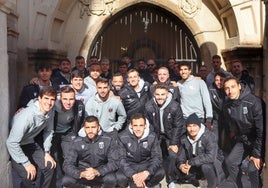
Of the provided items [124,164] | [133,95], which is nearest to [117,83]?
[133,95]

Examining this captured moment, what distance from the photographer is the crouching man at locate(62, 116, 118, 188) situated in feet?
14.0

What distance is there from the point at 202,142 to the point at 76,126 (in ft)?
4.74

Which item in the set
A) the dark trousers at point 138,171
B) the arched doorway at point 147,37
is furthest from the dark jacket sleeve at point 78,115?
the arched doorway at point 147,37

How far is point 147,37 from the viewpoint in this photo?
26.0ft

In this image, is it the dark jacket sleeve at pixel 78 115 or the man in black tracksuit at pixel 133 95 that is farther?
the man in black tracksuit at pixel 133 95

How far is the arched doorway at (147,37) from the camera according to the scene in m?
7.84

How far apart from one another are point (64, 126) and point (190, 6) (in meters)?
4.04

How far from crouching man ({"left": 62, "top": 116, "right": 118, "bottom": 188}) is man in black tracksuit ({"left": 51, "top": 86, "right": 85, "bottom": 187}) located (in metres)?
0.17

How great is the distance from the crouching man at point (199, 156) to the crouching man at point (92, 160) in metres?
0.79

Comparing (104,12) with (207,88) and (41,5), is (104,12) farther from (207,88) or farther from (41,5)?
(207,88)

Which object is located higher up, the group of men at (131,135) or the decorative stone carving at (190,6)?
Result: the decorative stone carving at (190,6)

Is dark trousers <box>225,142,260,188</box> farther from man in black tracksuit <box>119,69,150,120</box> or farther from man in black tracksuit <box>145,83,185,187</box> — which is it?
man in black tracksuit <box>119,69,150,120</box>

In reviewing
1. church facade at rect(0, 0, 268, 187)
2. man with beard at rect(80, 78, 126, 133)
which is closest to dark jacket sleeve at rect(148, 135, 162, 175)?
man with beard at rect(80, 78, 126, 133)

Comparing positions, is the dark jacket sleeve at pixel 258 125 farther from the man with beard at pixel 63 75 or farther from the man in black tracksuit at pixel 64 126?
the man with beard at pixel 63 75
